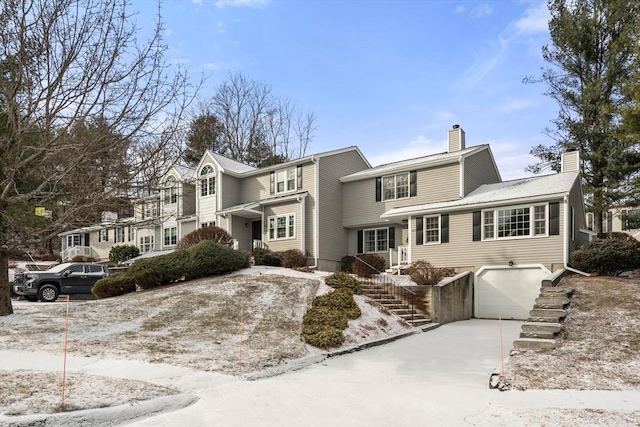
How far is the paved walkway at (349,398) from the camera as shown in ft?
19.7

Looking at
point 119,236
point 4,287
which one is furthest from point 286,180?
point 119,236

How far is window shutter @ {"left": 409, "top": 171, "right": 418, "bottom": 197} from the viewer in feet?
79.4

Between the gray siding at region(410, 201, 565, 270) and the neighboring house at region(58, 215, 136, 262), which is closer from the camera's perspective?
the gray siding at region(410, 201, 565, 270)

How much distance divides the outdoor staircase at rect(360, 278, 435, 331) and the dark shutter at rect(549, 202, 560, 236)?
21.0ft

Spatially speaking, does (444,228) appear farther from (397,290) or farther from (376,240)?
(397,290)

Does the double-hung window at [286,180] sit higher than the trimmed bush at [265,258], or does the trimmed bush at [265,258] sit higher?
the double-hung window at [286,180]

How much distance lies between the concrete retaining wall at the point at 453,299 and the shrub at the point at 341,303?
136 inches

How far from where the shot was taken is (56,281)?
65.5 ft

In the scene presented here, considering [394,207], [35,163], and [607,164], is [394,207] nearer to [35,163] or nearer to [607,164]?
[607,164]

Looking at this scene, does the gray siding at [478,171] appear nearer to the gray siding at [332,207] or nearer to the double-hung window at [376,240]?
the double-hung window at [376,240]

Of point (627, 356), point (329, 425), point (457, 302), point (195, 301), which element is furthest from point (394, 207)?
point (329, 425)

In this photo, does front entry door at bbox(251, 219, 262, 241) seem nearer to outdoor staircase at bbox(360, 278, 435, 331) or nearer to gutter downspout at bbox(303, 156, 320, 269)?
gutter downspout at bbox(303, 156, 320, 269)

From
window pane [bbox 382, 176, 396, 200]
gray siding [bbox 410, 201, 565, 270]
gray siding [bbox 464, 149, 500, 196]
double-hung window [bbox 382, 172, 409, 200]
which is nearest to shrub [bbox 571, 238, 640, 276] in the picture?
gray siding [bbox 410, 201, 565, 270]

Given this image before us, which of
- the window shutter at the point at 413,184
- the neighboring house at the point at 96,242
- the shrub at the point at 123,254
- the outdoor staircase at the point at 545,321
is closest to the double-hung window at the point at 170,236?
the shrub at the point at 123,254
